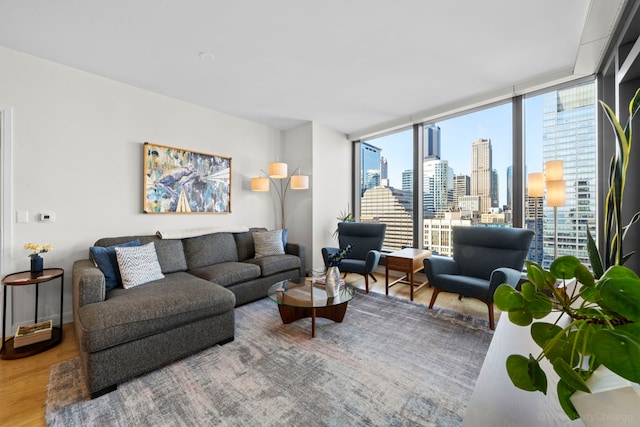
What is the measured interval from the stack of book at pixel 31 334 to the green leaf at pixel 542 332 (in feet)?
11.1

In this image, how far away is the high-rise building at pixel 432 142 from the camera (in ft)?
13.5

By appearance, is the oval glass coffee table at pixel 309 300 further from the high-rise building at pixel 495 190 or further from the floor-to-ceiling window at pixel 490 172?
the high-rise building at pixel 495 190

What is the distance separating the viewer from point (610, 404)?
0.38m

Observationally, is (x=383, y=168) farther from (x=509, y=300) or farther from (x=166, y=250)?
(x=509, y=300)

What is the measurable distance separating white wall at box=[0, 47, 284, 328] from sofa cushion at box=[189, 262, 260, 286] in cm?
91

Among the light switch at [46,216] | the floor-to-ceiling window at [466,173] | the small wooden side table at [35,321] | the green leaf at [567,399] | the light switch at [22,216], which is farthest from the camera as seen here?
the floor-to-ceiling window at [466,173]

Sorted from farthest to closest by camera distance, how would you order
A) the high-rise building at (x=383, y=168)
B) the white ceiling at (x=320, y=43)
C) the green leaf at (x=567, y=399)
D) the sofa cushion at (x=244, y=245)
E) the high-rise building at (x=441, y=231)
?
the high-rise building at (x=383, y=168) < the high-rise building at (x=441, y=231) < the sofa cushion at (x=244, y=245) < the white ceiling at (x=320, y=43) < the green leaf at (x=567, y=399)

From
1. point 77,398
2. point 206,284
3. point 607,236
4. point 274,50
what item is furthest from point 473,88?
point 77,398

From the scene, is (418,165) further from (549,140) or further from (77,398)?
(77,398)

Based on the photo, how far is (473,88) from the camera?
Result: 3.23 metres

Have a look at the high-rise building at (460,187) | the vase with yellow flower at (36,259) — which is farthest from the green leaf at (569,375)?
the high-rise building at (460,187)

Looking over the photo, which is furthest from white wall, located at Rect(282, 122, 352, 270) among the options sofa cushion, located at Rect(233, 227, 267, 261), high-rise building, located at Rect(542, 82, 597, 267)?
high-rise building, located at Rect(542, 82, 597, 267)

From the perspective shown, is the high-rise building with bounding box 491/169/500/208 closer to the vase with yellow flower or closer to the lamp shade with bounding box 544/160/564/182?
the lamp shade with bounding box 544/160/564/182

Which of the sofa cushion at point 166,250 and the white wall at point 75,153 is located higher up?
the white wall at point 75,153
